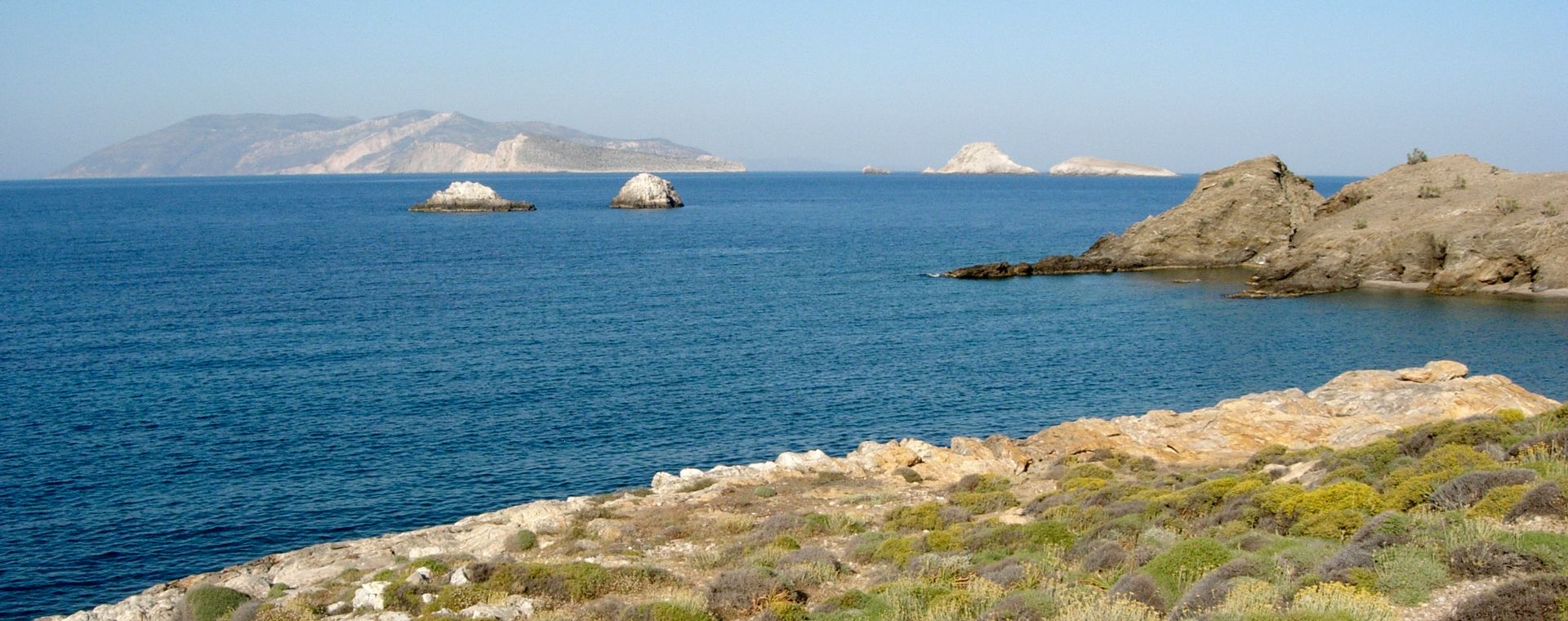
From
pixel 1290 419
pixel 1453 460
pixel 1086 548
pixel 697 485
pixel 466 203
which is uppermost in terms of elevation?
pixel 466 203

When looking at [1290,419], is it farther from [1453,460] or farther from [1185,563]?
[1185,563]

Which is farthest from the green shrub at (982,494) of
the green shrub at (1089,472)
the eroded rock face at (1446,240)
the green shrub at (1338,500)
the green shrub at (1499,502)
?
the eroded rock face at (1446,240)

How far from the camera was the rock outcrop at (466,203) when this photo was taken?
624 feet

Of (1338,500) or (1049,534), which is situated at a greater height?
(1338,500)

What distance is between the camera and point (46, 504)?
1390 inches

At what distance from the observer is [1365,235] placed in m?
89.4

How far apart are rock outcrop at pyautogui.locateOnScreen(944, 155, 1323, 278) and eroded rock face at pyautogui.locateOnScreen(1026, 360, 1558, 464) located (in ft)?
206

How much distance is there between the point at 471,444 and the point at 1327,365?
42.6 metres

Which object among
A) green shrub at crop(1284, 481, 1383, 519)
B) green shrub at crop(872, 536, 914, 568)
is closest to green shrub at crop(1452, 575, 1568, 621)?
green shrub at crop(1284, 481, 1383, 519)

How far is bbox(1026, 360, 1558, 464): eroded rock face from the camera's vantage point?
34.3 meters

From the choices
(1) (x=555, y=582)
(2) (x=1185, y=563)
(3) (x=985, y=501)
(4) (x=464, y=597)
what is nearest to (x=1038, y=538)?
(2) (x=1185, y=563)

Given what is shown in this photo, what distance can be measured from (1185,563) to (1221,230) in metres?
93.8

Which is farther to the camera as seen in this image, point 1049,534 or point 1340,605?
point 1049,534

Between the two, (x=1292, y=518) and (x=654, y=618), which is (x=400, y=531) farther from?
(x=1292, y=518)
